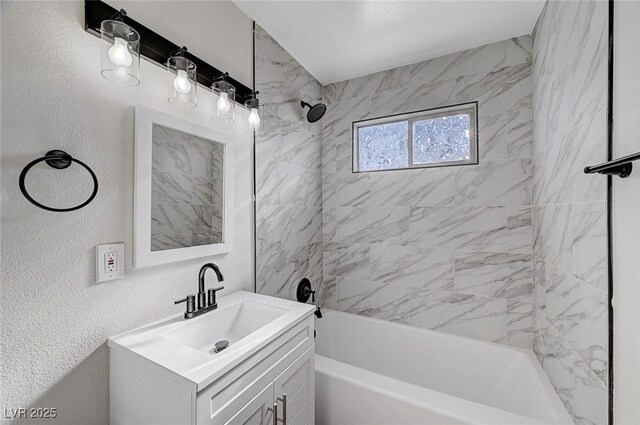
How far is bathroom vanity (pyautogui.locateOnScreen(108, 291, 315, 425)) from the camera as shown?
0.77m

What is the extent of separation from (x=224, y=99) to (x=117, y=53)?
19.9 inches

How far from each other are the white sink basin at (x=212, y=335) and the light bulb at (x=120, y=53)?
992 mm

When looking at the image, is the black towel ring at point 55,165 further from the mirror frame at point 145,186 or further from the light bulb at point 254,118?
the light bulb at point 254,118

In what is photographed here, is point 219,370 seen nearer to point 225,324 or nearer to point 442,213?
point 225,324

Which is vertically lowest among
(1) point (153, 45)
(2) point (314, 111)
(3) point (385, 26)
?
(1) point (153, 45)

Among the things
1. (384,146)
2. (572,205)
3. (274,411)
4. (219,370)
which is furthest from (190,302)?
(384,146)

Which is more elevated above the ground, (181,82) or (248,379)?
(181,82)

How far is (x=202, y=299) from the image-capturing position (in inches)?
47.7

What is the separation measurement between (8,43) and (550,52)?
7.70ft

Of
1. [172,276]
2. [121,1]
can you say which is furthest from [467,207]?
[121,1]

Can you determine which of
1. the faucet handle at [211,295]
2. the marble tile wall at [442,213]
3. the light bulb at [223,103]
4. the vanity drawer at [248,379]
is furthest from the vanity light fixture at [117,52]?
the marble tile wall at [442,213]

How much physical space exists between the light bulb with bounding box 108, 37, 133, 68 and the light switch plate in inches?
25.8

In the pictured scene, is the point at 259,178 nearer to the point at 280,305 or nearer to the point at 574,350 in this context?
the point at 280,305

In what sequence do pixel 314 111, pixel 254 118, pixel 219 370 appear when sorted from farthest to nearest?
pixel 314 111 → pixel 254 118 → pixel 219 370
